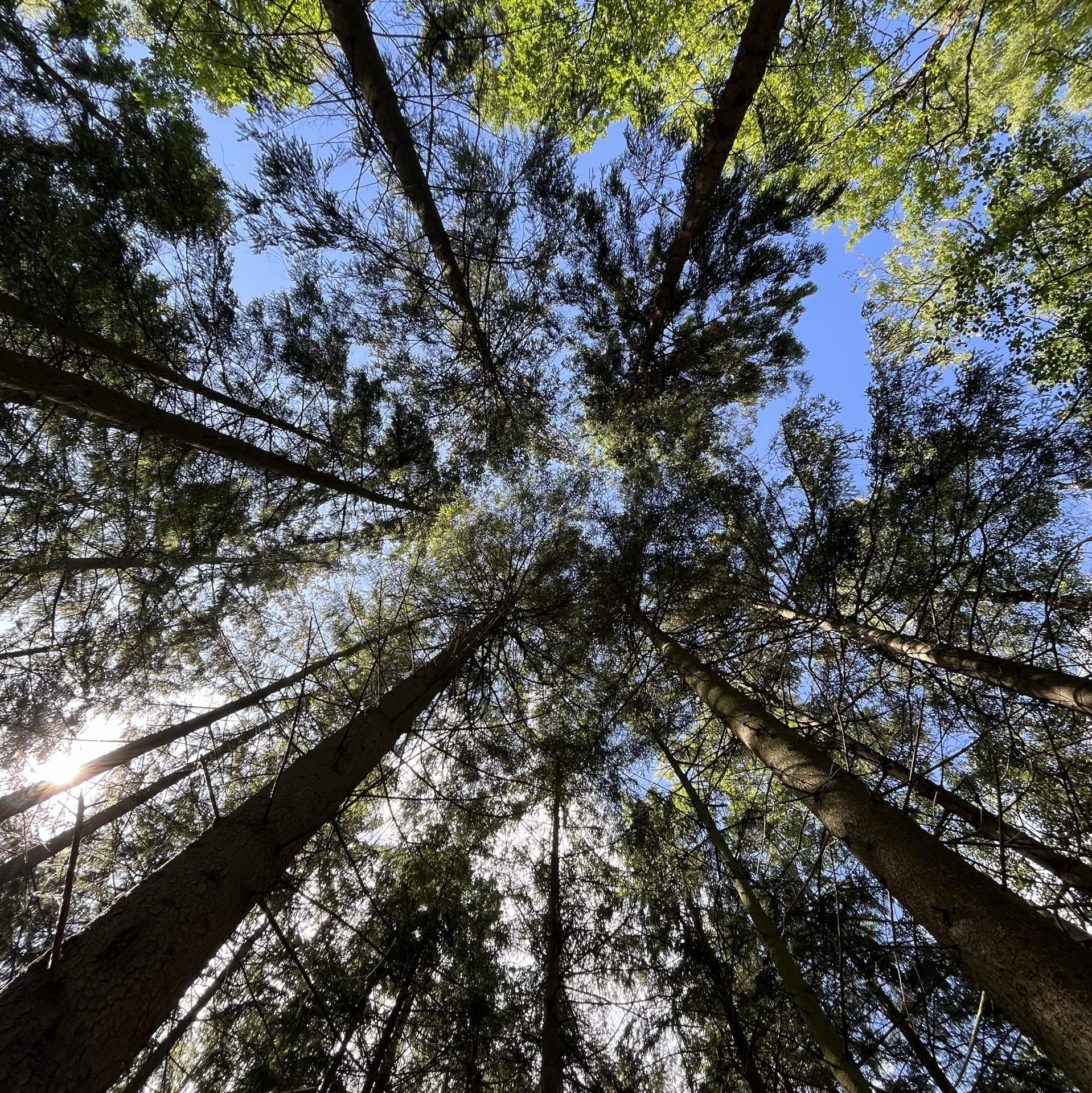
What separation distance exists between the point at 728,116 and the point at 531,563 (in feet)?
16.5

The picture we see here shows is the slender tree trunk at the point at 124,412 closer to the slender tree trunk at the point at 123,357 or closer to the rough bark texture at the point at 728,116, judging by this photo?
the slender tree trunk at the point at 123,357

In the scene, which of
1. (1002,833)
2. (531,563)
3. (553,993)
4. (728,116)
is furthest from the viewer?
(531,563)

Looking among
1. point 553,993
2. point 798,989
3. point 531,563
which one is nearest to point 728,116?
point 531,563

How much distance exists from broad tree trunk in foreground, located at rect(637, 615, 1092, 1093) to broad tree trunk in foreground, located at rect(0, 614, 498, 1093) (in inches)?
110

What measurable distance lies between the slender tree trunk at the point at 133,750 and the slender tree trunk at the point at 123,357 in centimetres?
296

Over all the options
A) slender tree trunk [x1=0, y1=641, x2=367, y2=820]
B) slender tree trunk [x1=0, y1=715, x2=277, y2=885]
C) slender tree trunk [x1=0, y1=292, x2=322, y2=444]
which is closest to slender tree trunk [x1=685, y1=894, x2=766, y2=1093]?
slender tree trunk [x1=0, y1=641, x2=367, y2=820]

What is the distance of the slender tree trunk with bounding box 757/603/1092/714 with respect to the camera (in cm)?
331

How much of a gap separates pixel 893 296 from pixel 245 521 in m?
11.9

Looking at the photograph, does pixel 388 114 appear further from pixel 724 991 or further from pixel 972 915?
pixel 724 991

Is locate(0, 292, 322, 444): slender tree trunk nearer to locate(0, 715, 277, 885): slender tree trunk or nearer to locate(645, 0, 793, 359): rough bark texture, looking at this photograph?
locate(0, 715, 277, 885): slender tree trunk

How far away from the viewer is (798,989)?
2635 mm

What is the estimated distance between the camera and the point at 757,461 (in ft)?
19.1

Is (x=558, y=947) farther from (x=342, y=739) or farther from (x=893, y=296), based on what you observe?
(x=893, y=296)

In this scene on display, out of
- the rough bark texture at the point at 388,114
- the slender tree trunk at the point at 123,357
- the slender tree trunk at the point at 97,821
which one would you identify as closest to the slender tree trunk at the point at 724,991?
the slender tree trunk at the point at 97,821
